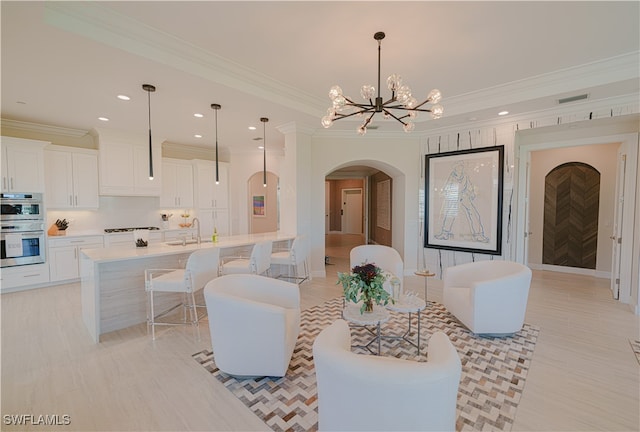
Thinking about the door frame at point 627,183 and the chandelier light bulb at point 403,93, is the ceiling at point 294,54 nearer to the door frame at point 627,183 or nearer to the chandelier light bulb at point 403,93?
the chandelier light bulb at point 403,93

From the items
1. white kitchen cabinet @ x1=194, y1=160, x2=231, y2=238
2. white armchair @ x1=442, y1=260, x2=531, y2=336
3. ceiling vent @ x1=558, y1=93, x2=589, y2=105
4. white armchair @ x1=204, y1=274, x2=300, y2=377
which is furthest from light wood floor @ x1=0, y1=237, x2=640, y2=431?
white kitchen cabinet @ x1=194, y1=160, x2=231, y2=238

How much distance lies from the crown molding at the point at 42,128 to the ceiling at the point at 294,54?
605 millimetres

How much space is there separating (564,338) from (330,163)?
4.38 meters

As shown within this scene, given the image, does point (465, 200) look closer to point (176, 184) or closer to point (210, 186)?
point (210, 186)

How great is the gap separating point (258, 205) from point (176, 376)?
6.99 meters

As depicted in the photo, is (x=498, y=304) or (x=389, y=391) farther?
(x=498, y=304)

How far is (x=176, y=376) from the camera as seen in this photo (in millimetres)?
2451

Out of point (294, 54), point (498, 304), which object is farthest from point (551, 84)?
point (294, 54)

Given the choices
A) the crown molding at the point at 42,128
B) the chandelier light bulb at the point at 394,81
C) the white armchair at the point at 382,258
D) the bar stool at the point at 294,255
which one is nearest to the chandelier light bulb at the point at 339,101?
the chandelier light bulb at the point at 394,81

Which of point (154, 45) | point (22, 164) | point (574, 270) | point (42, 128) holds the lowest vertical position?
point (574, 270)

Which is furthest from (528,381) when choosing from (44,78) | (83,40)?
(44,78)

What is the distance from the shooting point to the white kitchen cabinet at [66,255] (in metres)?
5.03

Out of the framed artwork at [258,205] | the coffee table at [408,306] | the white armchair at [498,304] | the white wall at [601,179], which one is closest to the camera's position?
the coffee table at [408,306]

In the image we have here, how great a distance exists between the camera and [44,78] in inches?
130
